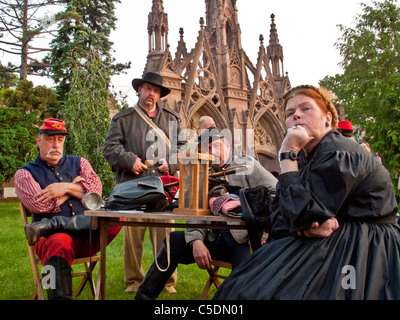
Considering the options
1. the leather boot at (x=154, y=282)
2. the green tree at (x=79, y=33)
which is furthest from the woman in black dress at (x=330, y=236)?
the green tree at (x=79, y=33)

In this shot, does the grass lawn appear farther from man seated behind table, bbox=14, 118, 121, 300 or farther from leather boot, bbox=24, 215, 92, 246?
leather boot, bbox=24, 215, 92, 246

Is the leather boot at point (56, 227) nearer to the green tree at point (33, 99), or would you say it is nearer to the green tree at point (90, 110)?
the green tree at point (90, 110)

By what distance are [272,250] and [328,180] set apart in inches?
19.3

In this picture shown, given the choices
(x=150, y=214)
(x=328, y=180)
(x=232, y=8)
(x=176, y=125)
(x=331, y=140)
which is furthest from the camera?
(x=232, y=8)

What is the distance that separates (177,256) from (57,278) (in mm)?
1007

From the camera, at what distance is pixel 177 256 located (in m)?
3.58

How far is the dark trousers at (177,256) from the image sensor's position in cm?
342

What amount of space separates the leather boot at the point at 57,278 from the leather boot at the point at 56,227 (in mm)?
251

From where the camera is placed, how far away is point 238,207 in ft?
8.70

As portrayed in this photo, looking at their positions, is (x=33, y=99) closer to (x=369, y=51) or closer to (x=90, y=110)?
(x=90, y=110)

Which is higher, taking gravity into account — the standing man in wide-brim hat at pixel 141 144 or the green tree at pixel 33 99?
the green tree at pixel 33 99

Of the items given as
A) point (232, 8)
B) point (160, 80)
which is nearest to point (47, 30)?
point (232, 8)

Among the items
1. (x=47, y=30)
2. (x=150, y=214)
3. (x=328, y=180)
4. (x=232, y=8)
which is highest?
(x=232, y=8)
